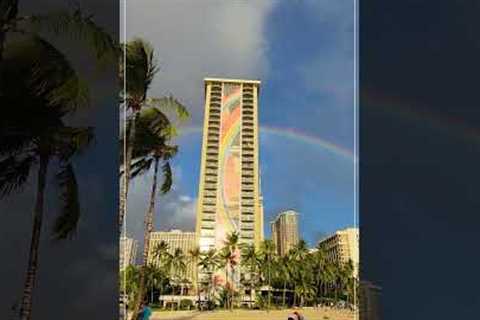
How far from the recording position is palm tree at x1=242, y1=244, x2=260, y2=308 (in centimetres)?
2531

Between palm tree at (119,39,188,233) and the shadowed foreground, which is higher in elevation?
palm tree at (119,39,188,233)

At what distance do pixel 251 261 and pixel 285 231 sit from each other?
238 centimetres

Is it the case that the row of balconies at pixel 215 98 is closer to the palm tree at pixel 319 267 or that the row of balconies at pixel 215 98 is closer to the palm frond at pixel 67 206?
the palm frond at pixel 67 206

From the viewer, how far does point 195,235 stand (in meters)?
21.0

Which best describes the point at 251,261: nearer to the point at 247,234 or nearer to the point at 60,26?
the point at 247,234

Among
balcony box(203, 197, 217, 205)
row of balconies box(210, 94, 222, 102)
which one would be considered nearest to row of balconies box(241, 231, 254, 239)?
balcony box(203, 197, 217, 205)

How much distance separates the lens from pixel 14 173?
4.24 meters

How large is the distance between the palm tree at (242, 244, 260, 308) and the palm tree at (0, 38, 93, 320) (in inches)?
816

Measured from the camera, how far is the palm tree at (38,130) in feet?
13.4

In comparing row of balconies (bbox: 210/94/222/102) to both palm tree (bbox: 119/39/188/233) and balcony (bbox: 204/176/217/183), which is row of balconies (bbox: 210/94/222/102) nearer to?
balcony (bbox: 204/176/217/183)

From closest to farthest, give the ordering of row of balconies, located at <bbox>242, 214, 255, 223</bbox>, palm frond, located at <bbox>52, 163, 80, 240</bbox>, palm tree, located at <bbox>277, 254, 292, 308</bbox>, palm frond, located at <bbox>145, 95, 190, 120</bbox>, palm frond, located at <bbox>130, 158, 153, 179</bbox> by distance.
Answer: palm frond, located at <bbox>52, 163, 80, 240</bbox> < palm frond, located at <bbox>145, 95, 190, 120</bbox> < palm frond, located at <bbox>130, 158, 153, 179</bbox> < row of balconies, located at <bbox>242, 214, 255, 223</bbox> < palm tree, located at <bbox>277, 254, 292, 308</bbox>
